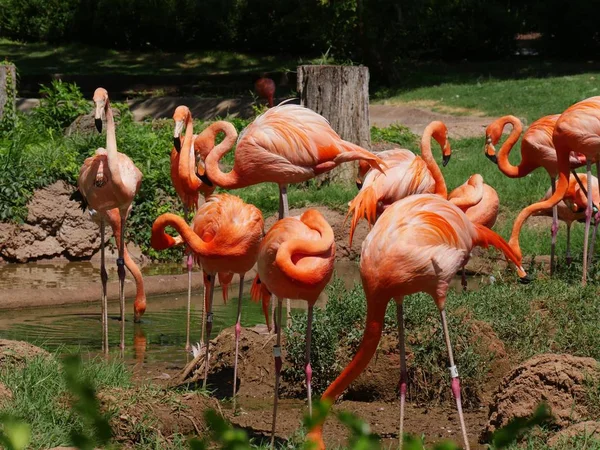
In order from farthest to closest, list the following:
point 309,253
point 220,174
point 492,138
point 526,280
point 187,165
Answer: point 492,138
point 187,165
point 526,280
point 220,174
point 309,253

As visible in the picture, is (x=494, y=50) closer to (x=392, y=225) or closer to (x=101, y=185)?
(x=101, y=185)

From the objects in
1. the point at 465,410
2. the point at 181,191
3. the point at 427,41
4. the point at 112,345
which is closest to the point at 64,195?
the point at 181,191

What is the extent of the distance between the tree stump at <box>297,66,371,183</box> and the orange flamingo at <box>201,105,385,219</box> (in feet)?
12.4

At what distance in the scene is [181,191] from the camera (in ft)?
23.3

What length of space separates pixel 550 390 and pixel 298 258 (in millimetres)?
1235

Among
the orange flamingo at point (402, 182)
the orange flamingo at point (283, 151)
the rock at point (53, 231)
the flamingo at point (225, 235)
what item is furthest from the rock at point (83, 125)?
the flamingo at point (225, 235)

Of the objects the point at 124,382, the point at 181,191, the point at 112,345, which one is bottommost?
the point at 112,345

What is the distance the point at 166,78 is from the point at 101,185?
37.1ft

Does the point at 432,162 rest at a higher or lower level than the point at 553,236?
higher

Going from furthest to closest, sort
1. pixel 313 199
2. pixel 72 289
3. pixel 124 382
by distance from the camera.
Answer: pixel 313 199, pixel 72 289, pixel 124 382

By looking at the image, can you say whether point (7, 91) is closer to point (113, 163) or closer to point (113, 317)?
point (113, 317)

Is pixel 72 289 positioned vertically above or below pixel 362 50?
below

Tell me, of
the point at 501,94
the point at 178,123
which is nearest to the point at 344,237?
the point at 178,123

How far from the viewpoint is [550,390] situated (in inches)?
169
